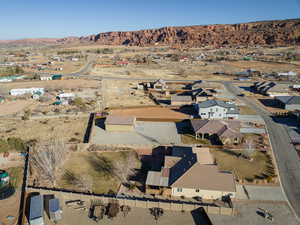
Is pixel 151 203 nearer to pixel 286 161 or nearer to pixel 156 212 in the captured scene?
pixel 156 212

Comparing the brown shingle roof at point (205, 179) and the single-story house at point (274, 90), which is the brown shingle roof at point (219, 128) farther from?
the single-story house at point (274, 90)

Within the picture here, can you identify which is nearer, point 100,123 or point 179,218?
point 179,218

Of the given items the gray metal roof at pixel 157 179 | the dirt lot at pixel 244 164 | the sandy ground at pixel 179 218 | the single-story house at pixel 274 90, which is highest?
the single-story house at pixel 274 90

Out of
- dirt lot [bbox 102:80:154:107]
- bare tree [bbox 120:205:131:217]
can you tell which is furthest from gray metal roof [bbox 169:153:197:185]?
dirt lot [bbox 102:80:154:107]

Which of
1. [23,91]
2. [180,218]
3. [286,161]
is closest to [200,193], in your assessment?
[180,218]

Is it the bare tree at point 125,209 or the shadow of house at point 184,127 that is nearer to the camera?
the bare tree at point 125,209

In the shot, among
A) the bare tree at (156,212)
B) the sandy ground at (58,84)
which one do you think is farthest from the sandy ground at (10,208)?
the sandy ground at (58,84)
